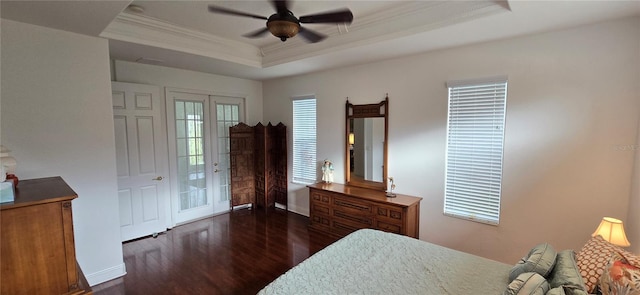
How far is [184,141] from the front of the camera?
4418mm

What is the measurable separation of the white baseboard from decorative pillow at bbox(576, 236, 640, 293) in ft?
12.7

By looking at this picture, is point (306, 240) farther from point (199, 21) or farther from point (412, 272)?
point (199, 21)

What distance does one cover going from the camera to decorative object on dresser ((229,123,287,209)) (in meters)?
4.92

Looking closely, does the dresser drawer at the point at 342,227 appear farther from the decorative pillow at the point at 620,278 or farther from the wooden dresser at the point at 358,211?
the decorative pillow at the point at 620,278

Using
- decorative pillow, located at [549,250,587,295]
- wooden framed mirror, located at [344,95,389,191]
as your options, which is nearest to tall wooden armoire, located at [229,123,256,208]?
wooden framed mirror, located at [344,95,389,191]

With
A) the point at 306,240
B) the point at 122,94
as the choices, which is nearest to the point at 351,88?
the point at 306,240

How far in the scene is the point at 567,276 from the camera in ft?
4.75

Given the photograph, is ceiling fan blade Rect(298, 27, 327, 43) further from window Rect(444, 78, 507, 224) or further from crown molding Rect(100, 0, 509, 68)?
window Rect(444, 78, 507, 224)

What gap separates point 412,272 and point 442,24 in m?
2.08

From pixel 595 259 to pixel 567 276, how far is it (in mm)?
323

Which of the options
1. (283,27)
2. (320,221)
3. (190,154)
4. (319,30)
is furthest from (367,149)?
(190,154)

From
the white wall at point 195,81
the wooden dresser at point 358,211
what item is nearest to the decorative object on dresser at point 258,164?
the white wall at point 195,81

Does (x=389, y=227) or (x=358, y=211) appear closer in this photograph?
(x=389, y=227)

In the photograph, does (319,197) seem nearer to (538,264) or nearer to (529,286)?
(538,264)
